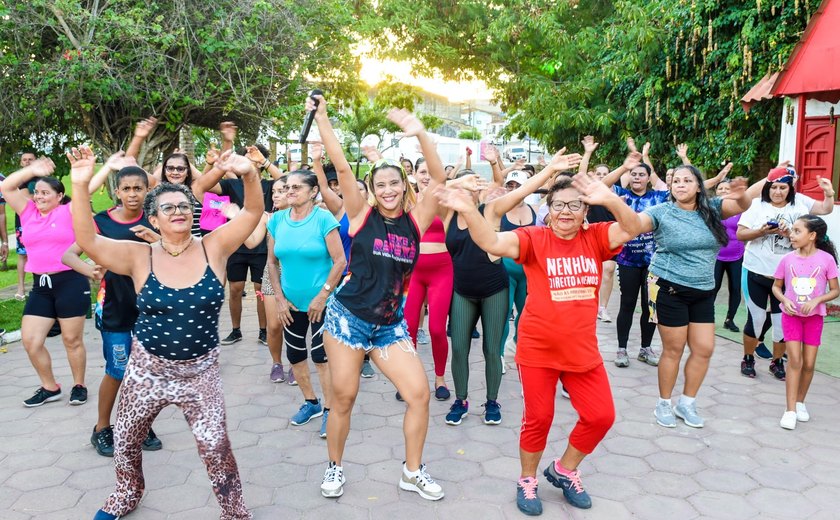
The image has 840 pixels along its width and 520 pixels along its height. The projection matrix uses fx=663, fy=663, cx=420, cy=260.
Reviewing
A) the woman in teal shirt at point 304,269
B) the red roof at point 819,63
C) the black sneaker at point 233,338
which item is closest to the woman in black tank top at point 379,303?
the woman in teal shirt at point 304,269

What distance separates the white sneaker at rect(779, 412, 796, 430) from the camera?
15.9 ft

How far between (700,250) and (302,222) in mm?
2854

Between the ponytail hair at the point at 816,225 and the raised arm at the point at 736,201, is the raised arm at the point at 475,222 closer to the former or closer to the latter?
the raised arm at the point at 736,201

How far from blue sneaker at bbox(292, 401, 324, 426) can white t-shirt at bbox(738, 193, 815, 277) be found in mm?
4000

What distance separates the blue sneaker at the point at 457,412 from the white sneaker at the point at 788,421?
2.33 m

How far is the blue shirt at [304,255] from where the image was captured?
4.82 metres

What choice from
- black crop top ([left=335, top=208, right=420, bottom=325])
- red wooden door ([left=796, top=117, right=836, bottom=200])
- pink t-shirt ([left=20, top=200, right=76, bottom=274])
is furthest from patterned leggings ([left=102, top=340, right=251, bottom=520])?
red wooden door ([left=796, top=117, right=836, bottom=200])

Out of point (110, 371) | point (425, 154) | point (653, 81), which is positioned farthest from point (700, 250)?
point (653, 81)

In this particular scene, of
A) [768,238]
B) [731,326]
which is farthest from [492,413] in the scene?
[731,326]

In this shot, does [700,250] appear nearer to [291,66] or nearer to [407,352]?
[407,352]

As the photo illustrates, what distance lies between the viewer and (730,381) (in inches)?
237

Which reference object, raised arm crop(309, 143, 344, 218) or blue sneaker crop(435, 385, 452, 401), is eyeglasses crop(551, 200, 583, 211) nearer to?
raised arm crop(309, 143, 344, 218)

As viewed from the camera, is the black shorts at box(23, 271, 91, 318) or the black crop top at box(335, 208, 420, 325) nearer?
the black crop top at box(335, 208, 420, 325)

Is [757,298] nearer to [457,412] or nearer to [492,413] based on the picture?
[492,413]
